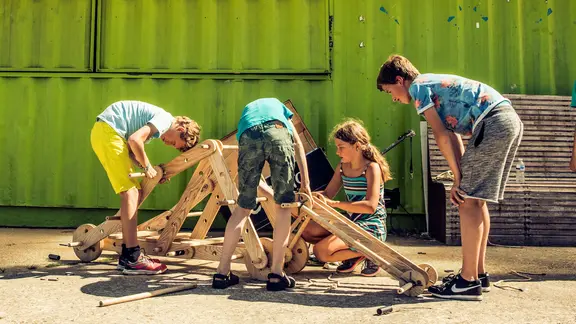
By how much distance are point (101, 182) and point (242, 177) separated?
143 inches

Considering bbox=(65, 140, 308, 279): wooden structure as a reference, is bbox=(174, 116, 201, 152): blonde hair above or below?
above

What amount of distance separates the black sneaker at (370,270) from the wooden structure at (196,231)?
1.60 feet

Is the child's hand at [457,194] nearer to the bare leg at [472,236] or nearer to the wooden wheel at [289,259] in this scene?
the bare leg at [472,236]

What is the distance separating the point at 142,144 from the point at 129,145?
0.11 metres

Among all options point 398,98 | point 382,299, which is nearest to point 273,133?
point 398,98

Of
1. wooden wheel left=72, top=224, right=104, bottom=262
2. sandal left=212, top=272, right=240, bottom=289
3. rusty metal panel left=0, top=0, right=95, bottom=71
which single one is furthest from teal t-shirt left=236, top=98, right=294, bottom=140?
A: rusty metal panel left=0, top=0, right=95, bottom=71

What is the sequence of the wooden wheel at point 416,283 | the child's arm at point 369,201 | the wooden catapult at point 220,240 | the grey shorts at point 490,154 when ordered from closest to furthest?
the grey shorts at point 490,154, the wooden wheel at point 416,283, the wooden catapult at point 220,240, the child's arm at point 369,201

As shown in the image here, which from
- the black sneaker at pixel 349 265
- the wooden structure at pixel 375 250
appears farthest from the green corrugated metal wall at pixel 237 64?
the wooden structure at pixel 375 250

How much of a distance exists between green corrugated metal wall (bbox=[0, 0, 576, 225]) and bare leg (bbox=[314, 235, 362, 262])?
8.85 feet

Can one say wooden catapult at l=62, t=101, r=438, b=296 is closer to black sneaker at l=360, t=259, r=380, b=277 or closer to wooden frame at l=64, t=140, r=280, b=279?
wooden frame at l=64, t=140, r=280, b=279

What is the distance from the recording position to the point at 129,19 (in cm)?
668

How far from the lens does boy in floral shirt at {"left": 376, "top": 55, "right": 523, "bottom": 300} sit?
3.12 meters

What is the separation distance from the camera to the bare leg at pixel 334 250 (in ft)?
12.8

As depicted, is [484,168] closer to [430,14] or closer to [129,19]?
[430,14]
